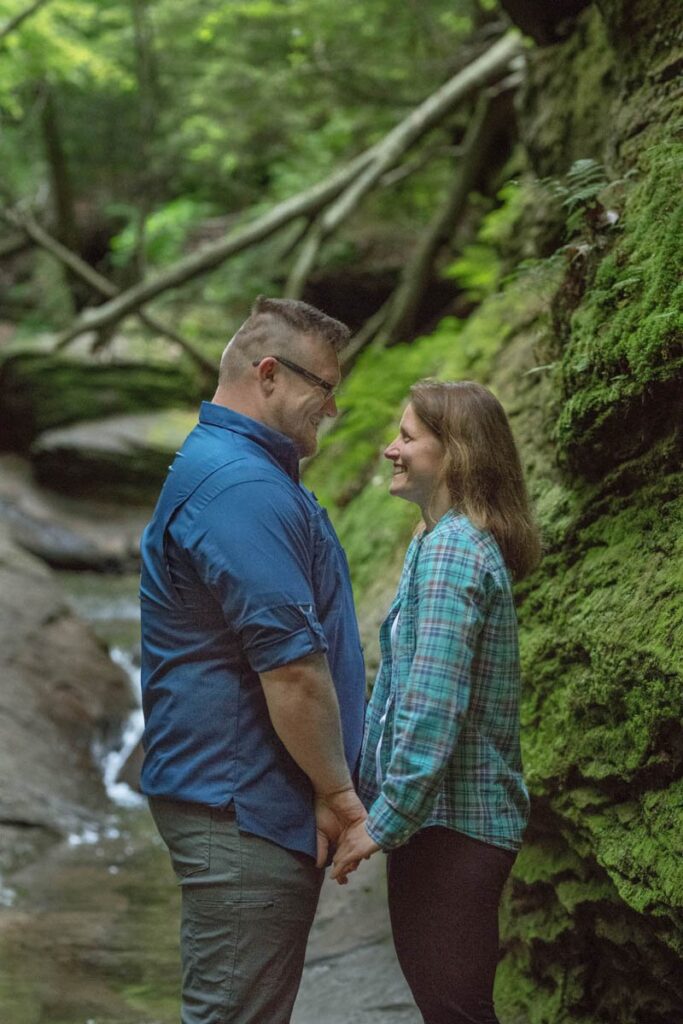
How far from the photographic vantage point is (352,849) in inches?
101

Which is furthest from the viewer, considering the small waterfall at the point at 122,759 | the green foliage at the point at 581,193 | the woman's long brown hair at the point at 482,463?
the small waterfall at the point at 122,759

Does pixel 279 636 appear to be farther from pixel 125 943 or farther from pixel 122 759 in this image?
pixel 122 759

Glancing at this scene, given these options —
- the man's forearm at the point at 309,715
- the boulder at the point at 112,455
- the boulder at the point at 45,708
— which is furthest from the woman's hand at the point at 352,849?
the boulder at the point at 112,455

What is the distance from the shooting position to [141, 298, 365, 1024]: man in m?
2.51

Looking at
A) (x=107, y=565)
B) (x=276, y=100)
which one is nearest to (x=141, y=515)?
(x=107, y=565)

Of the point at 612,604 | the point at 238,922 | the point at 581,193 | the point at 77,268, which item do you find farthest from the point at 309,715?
the point at 77,268

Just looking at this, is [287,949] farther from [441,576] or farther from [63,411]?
[63,411]

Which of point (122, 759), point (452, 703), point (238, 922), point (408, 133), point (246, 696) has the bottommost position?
point (122, 759)

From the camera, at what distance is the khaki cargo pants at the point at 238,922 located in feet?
8.27

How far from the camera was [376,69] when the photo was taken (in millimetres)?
11273

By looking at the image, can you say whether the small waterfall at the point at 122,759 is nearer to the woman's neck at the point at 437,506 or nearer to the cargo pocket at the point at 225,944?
the cargo pocket at the point at 225,944

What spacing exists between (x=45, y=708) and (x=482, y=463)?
19.0ft

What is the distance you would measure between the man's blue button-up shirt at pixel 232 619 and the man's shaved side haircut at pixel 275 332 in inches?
6.2

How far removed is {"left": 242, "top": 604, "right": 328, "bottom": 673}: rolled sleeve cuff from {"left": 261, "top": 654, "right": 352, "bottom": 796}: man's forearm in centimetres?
3
